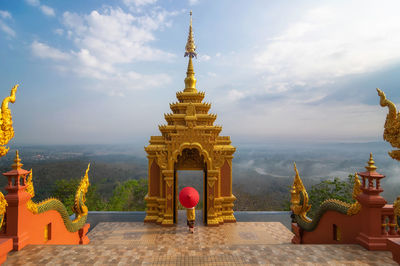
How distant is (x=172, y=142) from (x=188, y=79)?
523 centimetres

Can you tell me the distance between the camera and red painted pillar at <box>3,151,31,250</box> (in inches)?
267

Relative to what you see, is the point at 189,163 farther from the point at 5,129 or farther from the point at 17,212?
the point at 5,129

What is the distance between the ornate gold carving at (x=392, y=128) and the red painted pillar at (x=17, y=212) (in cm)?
1053

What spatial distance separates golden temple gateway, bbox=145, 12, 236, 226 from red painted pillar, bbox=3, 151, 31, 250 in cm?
625

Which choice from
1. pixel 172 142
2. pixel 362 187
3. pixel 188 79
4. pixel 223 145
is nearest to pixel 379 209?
pixel 362 187

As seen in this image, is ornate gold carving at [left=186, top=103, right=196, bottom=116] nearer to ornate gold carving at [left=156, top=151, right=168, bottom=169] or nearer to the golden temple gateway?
the golden temple gateway

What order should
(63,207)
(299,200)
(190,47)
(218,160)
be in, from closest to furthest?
1. (63,207)
2. (299,200)
3. (218,160)
4. (190,47)

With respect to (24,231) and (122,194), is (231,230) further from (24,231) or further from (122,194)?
(122,194)

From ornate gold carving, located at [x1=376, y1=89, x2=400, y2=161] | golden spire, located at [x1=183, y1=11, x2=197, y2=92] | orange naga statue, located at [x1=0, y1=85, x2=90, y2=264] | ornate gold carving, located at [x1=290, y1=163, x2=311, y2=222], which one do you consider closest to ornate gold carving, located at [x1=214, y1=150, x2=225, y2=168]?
ornate gold carving, located at [x1=290, y1=163, x2=311, y2=222]

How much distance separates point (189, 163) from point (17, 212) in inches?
334

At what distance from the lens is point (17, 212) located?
6.88 meters

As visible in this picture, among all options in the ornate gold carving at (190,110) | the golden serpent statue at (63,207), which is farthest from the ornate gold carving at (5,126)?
the ornate gold carving at (190,110)

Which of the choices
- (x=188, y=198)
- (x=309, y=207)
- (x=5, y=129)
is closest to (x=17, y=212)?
(x=5, y=129)

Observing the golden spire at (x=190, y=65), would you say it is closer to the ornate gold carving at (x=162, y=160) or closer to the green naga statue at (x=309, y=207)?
the ornate gold carving at (x=162, y=160)
